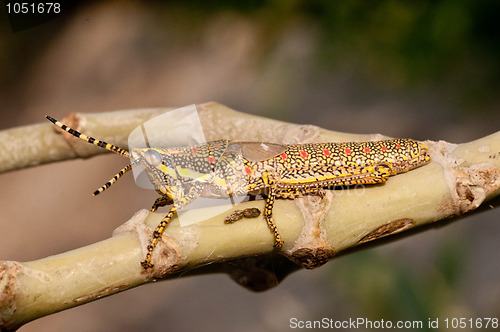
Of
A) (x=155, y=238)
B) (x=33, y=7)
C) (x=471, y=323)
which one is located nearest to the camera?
(x=155, y=238)

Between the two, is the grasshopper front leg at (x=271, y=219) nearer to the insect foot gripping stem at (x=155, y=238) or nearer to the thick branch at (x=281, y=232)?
the thick branch at (x=281, y=232)

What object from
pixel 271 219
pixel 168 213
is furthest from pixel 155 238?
pixel 271 219

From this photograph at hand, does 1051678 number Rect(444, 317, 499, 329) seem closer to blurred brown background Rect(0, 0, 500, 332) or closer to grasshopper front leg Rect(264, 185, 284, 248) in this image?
blurred brown background Rect(0, 0, 500, 332)

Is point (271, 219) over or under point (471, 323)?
over

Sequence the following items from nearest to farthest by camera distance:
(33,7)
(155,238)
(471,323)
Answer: (155,238) < (471,323) < (33,7)

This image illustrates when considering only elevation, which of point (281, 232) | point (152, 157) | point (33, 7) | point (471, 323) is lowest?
point (471, 323)

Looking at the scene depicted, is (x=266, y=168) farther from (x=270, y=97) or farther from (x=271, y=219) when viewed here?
(x=270, y=97)
